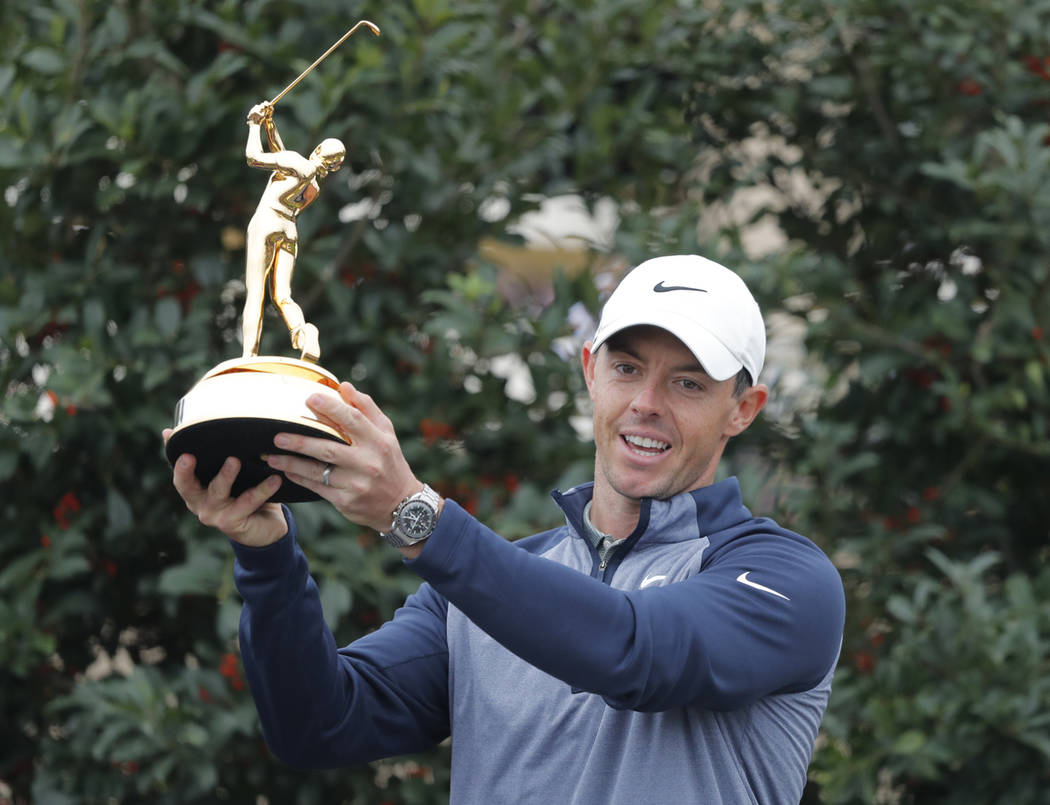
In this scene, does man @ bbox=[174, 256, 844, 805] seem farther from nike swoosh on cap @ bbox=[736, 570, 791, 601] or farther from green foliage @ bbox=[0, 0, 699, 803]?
green foliage @ bbox=[0, 0, 699, 803]

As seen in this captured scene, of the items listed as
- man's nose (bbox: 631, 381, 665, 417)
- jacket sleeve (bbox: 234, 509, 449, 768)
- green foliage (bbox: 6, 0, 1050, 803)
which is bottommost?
green foliage (bbox: 6, 0, 1050, 803)

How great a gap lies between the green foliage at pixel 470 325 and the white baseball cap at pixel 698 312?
1.46 m

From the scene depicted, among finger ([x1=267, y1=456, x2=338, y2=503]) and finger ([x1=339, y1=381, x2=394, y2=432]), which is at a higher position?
finger ([x1=339, y1=381, x2=394, y2=432])

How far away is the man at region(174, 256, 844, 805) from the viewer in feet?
5.72

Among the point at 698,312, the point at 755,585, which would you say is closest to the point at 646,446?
the point at 698,312

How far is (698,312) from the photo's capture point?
2.19m

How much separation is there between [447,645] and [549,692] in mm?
296

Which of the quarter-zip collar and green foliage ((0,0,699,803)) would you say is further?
green foliage ((0,0,699,803))

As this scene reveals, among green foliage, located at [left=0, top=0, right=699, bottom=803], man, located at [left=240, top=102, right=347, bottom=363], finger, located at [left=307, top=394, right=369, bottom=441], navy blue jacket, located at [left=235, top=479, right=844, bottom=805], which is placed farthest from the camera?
green foliage, located at [left=0, top=0, right=699, bottom=803]

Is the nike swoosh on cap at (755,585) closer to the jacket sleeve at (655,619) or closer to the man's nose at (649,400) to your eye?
the jacket sleeve at (655,619)

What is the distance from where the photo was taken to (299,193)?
6.77ft

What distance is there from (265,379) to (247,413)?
7cm

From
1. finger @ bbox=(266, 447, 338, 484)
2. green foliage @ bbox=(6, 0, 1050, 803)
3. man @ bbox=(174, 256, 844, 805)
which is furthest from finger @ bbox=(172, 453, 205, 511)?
green foliage @ bbox=(6, 0, 1050, 803)

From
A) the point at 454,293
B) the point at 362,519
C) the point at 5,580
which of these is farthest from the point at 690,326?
the point at 5,580
